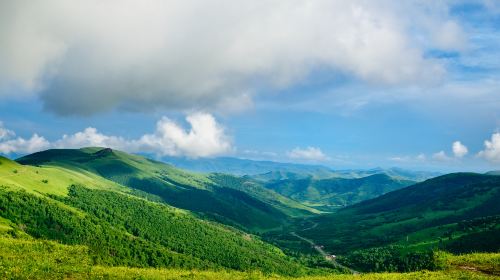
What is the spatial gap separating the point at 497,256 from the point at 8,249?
91.2 meters

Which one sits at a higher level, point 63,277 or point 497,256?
point 497,256

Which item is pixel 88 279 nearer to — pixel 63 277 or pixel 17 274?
pixel 63 277

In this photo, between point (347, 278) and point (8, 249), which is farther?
point (8, 249)

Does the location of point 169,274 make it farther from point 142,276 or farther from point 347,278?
point 347,278

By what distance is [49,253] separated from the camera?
75500 mm

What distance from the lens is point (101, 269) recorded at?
65.0m

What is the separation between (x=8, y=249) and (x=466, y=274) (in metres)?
81.0

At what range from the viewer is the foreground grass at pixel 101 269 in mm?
59469

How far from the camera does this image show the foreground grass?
59469 millimetres

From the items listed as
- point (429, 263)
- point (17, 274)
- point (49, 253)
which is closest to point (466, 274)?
point (429, 263)

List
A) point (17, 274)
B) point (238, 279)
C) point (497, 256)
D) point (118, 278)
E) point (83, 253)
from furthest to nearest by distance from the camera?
1. point (83, 253)
2. point (497, 256)
3. point (238, 279)
4. point (118, 278)
5. point (17, 274)

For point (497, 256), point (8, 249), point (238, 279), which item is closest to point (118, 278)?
point (238, 279)

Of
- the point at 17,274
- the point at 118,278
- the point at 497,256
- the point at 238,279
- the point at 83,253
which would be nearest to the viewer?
the point at 17,274

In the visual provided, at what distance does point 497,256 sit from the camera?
2835 inches
